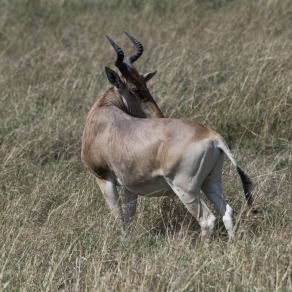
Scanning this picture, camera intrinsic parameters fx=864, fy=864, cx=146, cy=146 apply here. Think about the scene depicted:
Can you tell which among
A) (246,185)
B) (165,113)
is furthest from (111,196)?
(165,113)

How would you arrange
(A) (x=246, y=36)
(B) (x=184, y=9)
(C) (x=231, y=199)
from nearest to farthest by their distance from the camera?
(C) (x=231, y=199) < (A) (x=246, y=36) < (B) (x=184, y=9)

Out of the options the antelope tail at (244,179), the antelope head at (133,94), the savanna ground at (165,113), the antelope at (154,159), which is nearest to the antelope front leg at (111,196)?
the antelope at (154,159)

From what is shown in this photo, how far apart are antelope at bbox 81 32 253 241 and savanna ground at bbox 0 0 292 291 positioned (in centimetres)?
19

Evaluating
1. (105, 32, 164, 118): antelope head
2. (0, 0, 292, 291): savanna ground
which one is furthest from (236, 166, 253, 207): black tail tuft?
(105, 32, 164, 118): antelope head

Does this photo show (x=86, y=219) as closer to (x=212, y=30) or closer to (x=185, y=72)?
(x=185, y=72)

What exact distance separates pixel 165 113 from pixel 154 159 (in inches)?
123

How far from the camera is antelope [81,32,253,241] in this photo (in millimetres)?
6531

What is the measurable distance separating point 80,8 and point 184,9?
6.37 ft

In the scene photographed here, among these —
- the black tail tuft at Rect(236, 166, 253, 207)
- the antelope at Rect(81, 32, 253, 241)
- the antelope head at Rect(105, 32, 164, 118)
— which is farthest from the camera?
the antelope head at Rect(105, 32, 164, 118)

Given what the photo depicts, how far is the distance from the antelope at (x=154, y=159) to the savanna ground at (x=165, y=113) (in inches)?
7.5

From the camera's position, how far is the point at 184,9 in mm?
14680

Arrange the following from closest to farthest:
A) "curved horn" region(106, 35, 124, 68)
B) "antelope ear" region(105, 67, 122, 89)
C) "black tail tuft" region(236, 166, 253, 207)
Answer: "black tail tuft" region(236, 166, 253, 207), "curved horn" region(106, 35, 124, 68), "antelope ear" region(105, 67, 122, 89)

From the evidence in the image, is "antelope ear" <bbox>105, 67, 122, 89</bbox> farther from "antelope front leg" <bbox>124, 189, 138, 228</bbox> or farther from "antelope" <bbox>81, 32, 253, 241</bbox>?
"antelope front leg" <bbox>124, 189, 138, 228</bbox>

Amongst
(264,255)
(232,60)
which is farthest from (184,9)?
(264,255)
